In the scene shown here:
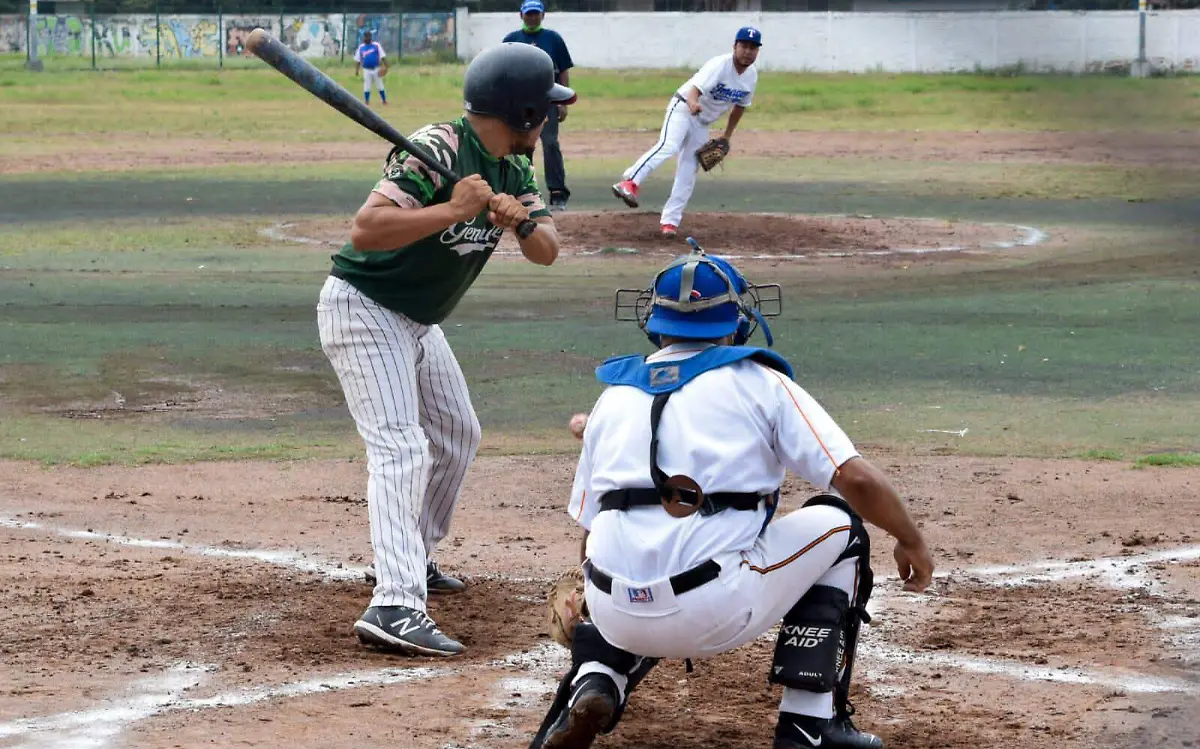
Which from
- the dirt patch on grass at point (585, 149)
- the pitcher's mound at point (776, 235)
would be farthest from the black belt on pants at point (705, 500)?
the dirt patch on grass at point (585, 149)

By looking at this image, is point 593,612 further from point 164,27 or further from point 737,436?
point 164,27

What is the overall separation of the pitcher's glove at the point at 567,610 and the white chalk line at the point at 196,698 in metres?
0.56

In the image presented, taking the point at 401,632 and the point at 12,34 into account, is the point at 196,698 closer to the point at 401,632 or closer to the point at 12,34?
the point at 401,632

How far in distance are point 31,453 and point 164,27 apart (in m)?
50.9

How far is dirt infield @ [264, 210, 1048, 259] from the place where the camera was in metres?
16.5

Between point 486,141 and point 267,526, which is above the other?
point 486,141

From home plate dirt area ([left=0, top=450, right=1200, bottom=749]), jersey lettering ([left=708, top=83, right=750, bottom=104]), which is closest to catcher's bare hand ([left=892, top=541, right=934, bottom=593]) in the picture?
home plate dirt area ([left=0, top=450, right=1200, bottom=749])

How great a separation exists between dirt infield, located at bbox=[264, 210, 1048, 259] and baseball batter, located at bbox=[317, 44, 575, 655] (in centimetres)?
1023

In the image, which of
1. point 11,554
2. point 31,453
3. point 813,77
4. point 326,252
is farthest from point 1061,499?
point 326,252

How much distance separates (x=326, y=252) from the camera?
16.5 m

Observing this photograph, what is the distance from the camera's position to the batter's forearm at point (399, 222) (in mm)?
5371

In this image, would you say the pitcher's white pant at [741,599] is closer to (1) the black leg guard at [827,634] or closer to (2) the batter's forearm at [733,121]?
(1) the black leg guard at [827,634]

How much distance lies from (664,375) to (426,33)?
50342mm

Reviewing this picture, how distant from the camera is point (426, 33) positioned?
53250 millimetres
